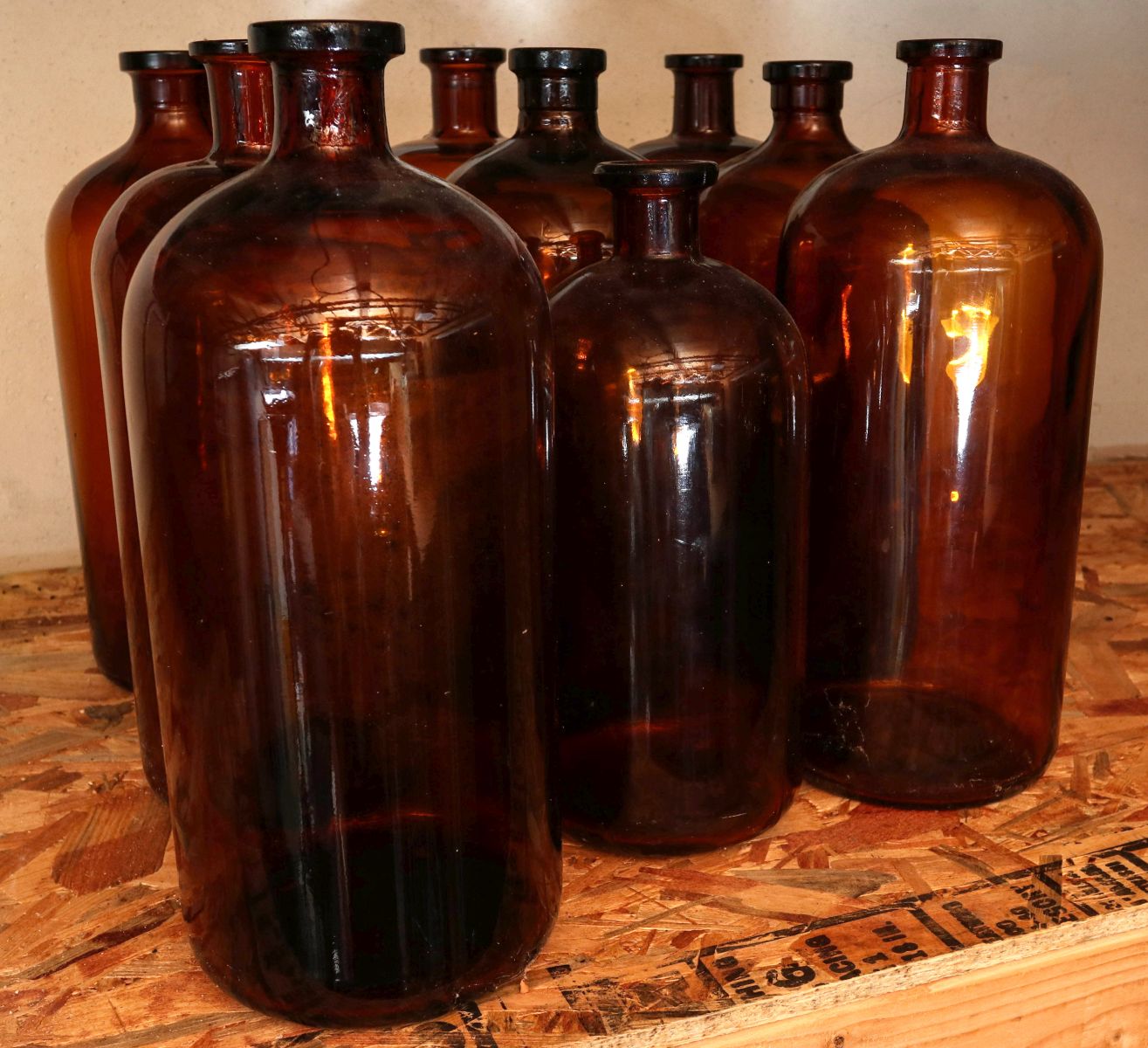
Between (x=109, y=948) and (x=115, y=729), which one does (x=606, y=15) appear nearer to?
(x=115, y=729)

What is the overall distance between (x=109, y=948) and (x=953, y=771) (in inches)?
21.1

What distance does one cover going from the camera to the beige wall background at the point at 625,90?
1411 millimetres

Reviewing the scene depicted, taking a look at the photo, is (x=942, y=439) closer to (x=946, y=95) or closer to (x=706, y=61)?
(x=946, y=95)

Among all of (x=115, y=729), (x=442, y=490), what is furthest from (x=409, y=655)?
(x=115, y=729)

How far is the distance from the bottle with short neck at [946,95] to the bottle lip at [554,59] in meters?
0.20

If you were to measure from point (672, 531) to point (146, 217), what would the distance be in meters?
0.36

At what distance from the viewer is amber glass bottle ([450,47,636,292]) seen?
2.95 feet

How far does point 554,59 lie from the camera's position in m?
0.90

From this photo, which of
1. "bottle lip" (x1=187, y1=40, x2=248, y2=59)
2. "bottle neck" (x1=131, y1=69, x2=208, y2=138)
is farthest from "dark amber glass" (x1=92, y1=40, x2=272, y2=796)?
"bottle neck" (x1=131, y1=69, x2=208, y2=138)

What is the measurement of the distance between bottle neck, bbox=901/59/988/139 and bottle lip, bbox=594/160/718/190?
0.60 feet

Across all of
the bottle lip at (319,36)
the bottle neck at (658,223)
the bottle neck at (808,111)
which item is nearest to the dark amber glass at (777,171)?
the bottle neck at (808,111)

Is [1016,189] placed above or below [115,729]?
above

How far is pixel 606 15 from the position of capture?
1.57m

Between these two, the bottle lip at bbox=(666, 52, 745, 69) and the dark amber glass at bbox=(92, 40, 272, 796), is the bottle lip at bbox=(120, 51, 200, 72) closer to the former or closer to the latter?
the dark amber glass at bbox=(92, 40, 272, 796)
